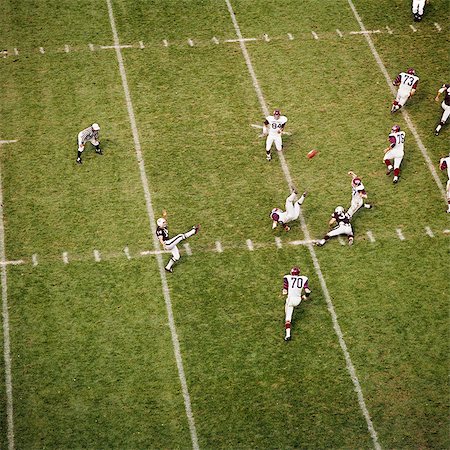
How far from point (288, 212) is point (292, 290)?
2432mm

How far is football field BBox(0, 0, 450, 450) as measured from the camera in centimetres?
1512

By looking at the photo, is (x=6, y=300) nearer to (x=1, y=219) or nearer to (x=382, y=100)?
(x=1, y=219)

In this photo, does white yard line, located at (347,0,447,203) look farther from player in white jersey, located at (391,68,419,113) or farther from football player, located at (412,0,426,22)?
football player, located at (412,0,426,22)

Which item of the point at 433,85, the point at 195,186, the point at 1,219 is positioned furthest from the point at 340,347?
the point at 433,85

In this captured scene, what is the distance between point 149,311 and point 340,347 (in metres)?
3.50

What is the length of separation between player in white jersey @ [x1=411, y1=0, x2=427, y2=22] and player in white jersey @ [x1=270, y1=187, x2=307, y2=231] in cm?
884

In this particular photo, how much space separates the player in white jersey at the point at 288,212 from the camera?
58.3 ft

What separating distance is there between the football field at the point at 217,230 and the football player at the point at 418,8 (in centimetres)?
32

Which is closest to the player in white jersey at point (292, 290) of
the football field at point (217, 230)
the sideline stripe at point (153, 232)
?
the football field at point (217, 230)

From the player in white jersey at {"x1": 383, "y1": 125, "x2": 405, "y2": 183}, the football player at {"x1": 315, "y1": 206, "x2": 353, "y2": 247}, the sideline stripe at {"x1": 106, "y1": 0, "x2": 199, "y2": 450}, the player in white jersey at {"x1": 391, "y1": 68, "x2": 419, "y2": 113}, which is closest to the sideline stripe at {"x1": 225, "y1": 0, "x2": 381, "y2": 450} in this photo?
the football player at {"x1": 315, "y1": 206, "x2": 353, "y2": 247}

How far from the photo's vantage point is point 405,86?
21062 millimetres

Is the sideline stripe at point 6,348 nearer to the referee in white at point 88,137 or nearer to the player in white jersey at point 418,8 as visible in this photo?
the referee in white at point 88,137

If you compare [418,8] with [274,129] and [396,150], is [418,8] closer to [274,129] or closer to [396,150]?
[396,150]

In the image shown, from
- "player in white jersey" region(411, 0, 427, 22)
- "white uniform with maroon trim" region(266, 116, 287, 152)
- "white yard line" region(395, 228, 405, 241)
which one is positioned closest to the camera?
"white yard line" region(395, 228, 405, 241)
